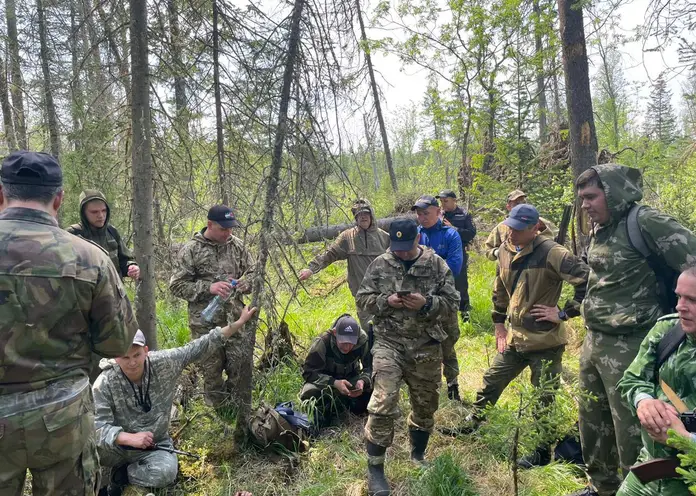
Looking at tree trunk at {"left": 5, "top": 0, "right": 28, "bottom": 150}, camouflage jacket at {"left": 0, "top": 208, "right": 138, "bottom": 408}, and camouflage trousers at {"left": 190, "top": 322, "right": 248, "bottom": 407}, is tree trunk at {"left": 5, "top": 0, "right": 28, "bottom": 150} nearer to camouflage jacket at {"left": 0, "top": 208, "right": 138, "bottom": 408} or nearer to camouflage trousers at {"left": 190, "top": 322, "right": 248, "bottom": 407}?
camouflage trousers at {"left": 190, "top": 322, "right": 248, "bottom": 407}

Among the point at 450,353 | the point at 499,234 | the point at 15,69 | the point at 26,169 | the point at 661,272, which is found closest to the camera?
the point at 26,169

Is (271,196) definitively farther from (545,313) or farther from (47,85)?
(47,85)

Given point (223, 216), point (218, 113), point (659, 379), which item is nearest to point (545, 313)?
point (659, 379)

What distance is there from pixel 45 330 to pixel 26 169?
2.50 ft

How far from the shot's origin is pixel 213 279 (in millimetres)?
4383

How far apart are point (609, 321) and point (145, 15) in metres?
4.32

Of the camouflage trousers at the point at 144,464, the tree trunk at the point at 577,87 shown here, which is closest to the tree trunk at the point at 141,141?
the camouflage trousers at the point at 144,464

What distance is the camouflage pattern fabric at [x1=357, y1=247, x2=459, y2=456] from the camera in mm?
3510

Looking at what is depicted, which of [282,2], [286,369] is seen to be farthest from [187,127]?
[286,369]

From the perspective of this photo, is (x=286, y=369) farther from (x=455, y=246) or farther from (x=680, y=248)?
(x=680, y=248)

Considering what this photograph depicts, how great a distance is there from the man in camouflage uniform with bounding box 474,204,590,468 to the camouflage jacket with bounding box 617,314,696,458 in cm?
129

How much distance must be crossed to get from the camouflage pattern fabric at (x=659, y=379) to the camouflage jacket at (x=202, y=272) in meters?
3.14

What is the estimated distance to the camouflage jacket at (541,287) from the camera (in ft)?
11.8

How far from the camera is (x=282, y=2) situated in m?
3.70
